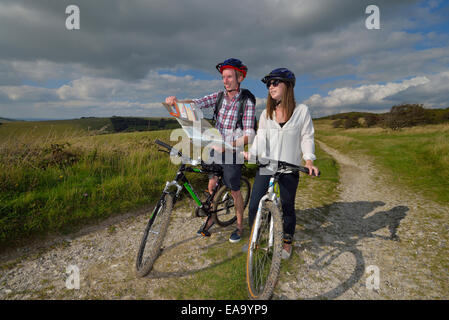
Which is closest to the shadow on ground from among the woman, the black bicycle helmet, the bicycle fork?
the bicycle fork

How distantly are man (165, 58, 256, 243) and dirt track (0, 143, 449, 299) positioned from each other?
155 cm

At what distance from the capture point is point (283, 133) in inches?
119

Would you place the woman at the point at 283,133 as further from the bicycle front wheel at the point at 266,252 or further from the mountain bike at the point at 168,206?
the mountain bike at the point at 168,206

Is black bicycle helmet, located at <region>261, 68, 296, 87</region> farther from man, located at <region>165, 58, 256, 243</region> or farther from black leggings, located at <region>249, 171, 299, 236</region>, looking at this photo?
black leggings, located at <region>249, 171, 299, 236</region>

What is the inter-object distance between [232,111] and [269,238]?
2034 millimetres

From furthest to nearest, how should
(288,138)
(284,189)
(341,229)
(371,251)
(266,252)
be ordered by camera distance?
1. (341,229)
2. (371,251)
3. (284,189)
4. (288,138)
5. (266,252)

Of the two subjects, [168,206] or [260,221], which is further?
[168,206]

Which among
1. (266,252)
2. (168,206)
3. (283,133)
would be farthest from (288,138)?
(168,206)

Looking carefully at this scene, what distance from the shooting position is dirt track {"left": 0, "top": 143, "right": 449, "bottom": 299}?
2898mm

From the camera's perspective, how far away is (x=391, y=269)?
340 centimetres

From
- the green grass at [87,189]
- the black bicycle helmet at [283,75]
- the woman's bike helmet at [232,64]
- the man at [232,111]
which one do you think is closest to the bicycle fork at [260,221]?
the green grass at [87,189]

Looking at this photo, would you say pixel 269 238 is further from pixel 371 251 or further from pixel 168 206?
pixel 371 251
